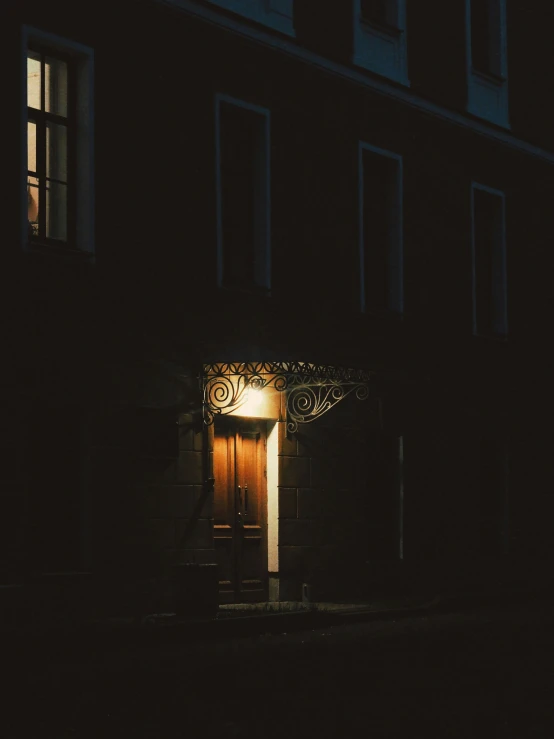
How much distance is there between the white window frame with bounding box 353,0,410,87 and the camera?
2264cm

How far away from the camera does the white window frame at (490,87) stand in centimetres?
2544

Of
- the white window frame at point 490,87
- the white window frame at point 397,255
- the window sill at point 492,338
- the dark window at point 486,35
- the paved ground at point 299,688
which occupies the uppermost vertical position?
the dark window at point 486,35

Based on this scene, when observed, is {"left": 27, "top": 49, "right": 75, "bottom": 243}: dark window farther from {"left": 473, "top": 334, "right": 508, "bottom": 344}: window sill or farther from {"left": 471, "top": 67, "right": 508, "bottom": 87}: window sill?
{"left": 471, "top": 67, "right": 508, "bottom": 87}: window sill

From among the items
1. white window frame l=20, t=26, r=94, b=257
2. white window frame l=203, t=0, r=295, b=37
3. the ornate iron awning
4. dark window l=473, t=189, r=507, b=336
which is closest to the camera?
white window frame l=20, t=26, r=94, b=257

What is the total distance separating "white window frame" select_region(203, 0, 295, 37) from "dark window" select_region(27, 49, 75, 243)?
3.05m

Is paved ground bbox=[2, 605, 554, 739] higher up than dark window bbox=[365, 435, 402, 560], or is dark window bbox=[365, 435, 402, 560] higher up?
dark window bbox=[365, 435, 402, 560]

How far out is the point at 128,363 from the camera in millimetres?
18500

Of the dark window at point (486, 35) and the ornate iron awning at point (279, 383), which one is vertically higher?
the dark window at point (486, 35)

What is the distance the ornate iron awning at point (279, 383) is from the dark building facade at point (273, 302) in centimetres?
5

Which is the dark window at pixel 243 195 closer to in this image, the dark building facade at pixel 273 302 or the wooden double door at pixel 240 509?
the dark building facade at pixel 273 302

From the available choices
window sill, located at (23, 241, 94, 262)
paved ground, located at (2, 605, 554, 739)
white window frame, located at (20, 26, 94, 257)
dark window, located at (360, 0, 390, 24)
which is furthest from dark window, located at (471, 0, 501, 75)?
paved ground, located at (2, 605, 554, 739)

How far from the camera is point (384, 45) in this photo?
76.4 feet

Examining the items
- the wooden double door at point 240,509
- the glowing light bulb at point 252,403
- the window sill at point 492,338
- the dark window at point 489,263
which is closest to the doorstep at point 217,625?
the wooden double door at point 240,509

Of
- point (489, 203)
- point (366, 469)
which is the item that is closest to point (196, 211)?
point (366, 469)
